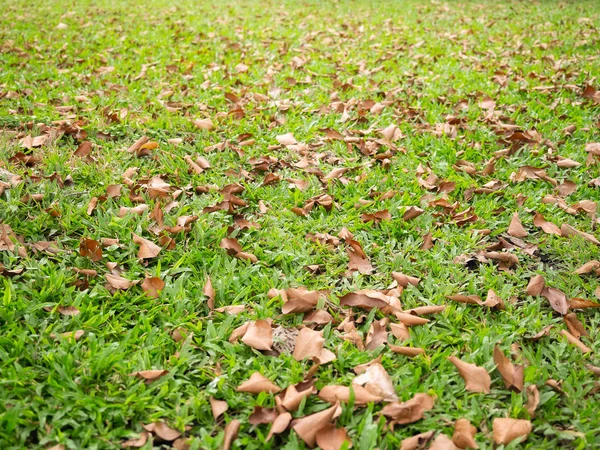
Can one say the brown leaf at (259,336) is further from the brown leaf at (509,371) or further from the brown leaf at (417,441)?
the brown leaf at (509,371)

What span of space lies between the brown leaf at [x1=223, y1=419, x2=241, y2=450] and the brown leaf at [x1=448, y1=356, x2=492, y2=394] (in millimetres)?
832

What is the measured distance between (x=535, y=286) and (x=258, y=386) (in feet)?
4.44

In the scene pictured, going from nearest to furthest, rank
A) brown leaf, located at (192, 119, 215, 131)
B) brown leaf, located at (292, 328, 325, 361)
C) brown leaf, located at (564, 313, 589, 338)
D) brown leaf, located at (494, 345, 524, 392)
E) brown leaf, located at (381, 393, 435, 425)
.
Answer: brown leaf, located at (381, 393, 435, 425)
brown leaf, located at (494, 345, 524, 392)
brown leaf, located at (292, 328, 325, 361)
brown leaf, located at (564, 313, 589, 338)
brown leaf, located at (192, 119, 215, 131)

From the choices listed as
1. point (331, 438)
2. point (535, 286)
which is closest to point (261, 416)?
point (331, 438)

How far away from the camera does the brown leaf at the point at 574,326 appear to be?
2023 mm

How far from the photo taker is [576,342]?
1963mm

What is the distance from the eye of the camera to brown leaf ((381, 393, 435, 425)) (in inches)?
65.5

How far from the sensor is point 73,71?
5.09 m

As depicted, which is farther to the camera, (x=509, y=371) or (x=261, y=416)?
(x=509, y=371)

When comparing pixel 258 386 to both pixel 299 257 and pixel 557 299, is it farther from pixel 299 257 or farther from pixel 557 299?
pixel 557 299

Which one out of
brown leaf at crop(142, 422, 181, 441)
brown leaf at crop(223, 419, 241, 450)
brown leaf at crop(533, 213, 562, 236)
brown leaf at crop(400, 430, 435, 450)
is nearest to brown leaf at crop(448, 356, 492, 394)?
brown leaf at crop(400, 430, 435, 450)

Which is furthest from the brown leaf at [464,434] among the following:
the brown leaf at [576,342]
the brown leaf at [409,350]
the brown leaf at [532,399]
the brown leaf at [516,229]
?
the brown leaf at [516,229]

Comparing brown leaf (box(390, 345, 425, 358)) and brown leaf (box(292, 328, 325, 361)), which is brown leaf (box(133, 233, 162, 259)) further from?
brown leaf (box(390, 345, 425, 358))

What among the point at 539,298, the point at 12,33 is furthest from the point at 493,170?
the point at 12,33
